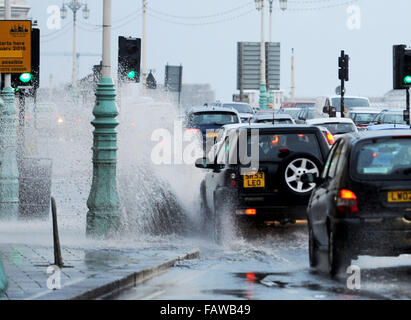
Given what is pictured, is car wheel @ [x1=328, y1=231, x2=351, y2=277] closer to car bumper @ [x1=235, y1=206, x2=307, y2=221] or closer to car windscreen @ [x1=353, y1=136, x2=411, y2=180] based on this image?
car windscreen @ [x1=353, y1=136, x2=411, y2=180]

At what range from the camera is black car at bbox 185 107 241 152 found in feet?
136

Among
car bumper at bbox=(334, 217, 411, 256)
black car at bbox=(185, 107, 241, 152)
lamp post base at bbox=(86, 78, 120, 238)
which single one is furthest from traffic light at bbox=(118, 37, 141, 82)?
black car at bbox=(185, 107, 241, 152)

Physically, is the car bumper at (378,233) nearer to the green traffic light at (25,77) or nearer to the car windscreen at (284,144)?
the car windscreen at (284,144)

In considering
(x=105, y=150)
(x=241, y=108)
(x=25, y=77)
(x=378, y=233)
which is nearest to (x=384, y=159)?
(x=378, y=233)

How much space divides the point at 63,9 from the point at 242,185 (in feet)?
314

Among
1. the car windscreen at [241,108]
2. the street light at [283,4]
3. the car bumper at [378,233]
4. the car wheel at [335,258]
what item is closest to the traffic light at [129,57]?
the car wheel at [335,258]

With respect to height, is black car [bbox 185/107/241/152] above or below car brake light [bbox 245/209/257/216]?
above

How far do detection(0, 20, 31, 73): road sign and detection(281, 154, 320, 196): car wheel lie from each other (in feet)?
18.3

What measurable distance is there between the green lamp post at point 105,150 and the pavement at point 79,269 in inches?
64.6

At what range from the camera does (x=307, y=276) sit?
1466 cm

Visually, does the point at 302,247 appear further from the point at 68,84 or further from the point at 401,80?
the point at 401,80

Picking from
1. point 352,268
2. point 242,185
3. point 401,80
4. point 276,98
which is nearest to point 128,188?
point 242,185

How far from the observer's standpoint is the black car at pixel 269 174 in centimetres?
1892

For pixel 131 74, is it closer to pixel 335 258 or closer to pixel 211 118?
pixel 335 258
